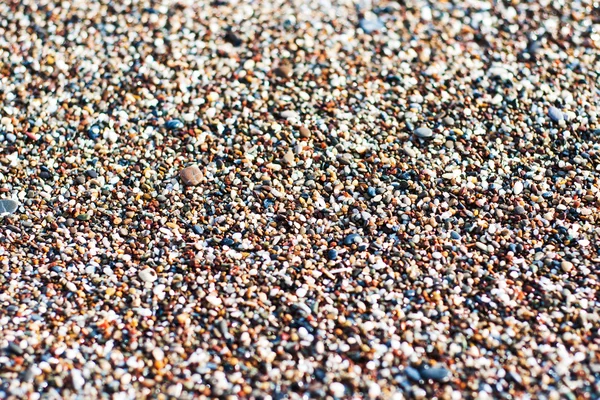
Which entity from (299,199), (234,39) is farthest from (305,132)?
(234,39)

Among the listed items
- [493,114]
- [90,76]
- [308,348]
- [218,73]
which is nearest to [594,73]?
[493,114]

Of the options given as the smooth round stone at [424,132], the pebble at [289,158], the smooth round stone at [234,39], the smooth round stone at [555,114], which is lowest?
the pebble at [289,158]

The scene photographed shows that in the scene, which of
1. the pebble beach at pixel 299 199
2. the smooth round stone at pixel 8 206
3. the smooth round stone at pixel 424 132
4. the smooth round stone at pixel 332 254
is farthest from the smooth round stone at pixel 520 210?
the smooth round stone at pixel 8 206

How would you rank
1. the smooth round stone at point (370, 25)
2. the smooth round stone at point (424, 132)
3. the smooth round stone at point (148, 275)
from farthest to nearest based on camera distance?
1. the smooth round stone at point (370, 25)
2. the smooth round stone at point (424, 132)
3. the smooth round stone at point (148, 275)

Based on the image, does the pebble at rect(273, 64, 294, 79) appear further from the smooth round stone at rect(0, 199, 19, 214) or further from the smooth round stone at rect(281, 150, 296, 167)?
the smooth round stone at rect(0, 199, 19, 214)

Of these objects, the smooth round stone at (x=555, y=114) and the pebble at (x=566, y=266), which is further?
the smooth round stone at (x=555, y=114)

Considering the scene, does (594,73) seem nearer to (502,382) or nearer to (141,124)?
(502,382)

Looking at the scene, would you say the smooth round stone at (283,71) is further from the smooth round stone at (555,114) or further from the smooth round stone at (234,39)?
the smooth round stone at (555,114)
